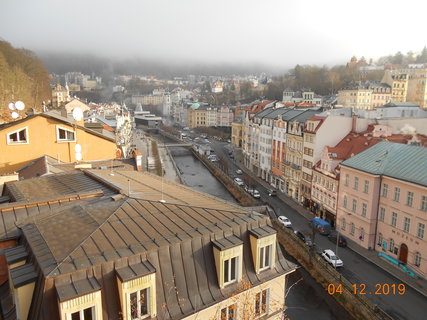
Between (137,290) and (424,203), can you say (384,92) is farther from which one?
(137,290)

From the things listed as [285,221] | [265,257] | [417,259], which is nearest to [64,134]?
[265,257]

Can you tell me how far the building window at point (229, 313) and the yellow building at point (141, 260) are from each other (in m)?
0.04

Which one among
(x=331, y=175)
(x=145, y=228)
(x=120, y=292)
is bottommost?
(x=331, y=175)

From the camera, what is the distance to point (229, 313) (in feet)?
32.3

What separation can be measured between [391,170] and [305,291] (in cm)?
1241

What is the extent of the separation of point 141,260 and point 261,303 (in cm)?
438

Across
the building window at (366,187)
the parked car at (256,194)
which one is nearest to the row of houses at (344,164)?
the building window at (366,187)

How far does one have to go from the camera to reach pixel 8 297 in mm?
8930

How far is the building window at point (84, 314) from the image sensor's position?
7.06 meters

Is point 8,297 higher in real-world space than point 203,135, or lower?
higher

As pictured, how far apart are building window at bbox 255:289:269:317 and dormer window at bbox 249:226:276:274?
2.35 feet

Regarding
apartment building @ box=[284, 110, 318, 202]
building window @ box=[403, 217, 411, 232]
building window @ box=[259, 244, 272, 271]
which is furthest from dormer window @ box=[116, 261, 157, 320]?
apartment building @ box=[284, 110, 318, 202]

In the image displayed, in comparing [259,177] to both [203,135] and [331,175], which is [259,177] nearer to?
[331,175]

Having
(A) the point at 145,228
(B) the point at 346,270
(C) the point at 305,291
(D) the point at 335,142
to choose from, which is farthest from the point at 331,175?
(A) the point at 145,228
